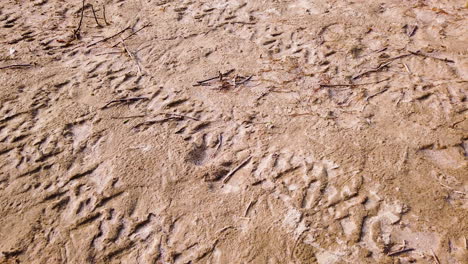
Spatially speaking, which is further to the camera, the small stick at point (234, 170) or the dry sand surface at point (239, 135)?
the small stick at point (234, 170)

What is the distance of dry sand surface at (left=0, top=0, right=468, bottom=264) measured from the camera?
1.86 metres

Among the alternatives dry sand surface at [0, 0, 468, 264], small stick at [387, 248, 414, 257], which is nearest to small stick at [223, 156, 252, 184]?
dry sand surface at [0, 0, 468, 264]

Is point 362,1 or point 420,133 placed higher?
point 362,1

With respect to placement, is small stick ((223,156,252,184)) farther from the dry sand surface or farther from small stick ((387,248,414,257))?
small stick ((387,248,414,257))

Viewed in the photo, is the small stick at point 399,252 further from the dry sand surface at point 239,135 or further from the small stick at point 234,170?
the small stick at point 234,170

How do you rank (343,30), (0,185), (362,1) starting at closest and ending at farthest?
(0,185)
(343,30)
(362,1)

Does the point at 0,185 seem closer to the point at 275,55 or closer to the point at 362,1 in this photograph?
the point at 275,55

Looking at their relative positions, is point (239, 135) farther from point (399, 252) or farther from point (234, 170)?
point (399, 252)

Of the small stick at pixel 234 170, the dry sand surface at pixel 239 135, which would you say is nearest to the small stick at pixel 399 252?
the dry sand surface at pixel 239 135

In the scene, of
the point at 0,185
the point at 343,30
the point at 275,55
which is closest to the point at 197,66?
the point at 275,55

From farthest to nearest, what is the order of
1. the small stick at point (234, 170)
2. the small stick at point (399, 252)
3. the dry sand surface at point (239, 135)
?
the small stick at point (234, 170) < the dry sand surface at point (239, 135) < the small stick at point (399, 252)

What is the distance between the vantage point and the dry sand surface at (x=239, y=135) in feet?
6.10

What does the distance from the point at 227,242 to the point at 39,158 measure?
1114 millimetres

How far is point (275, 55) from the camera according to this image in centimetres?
287
